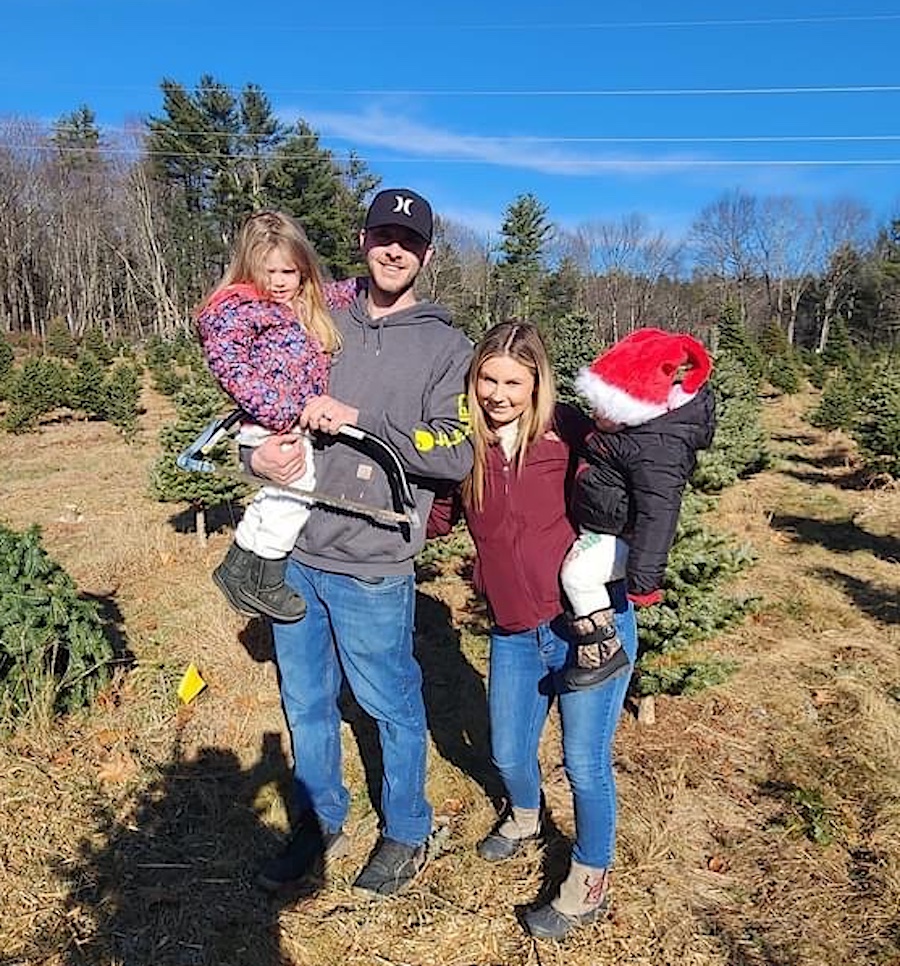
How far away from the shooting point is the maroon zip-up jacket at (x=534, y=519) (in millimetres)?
2428

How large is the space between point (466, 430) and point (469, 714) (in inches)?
88.7

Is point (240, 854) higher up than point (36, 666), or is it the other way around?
point (36, 666)

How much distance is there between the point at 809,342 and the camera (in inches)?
2031

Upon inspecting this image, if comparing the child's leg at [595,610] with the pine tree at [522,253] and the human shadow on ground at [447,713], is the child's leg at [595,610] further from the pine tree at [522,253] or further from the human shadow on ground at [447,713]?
the pine tree at [522,253]

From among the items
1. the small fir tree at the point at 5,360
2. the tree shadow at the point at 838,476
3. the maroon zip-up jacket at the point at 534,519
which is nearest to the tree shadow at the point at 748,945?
the maroon zip-up jacket at the point at 534,519

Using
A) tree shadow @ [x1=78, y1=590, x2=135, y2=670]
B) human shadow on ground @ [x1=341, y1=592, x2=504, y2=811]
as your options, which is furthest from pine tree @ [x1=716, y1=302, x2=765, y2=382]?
tree shadow @ [x1=78, y1=590, x2=135, y2=670]

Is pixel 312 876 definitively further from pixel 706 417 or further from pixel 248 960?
pixel 706 417

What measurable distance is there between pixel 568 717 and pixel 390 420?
1.05m

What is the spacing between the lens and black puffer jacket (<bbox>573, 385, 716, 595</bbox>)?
6.89 ft

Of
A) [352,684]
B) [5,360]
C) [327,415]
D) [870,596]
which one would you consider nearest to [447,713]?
[352,684]

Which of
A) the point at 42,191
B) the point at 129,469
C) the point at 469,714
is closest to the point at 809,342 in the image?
the point at 42,191

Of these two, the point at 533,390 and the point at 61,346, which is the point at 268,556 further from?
the point at 61,346

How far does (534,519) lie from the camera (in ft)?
8.05

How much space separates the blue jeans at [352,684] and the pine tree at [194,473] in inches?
169
